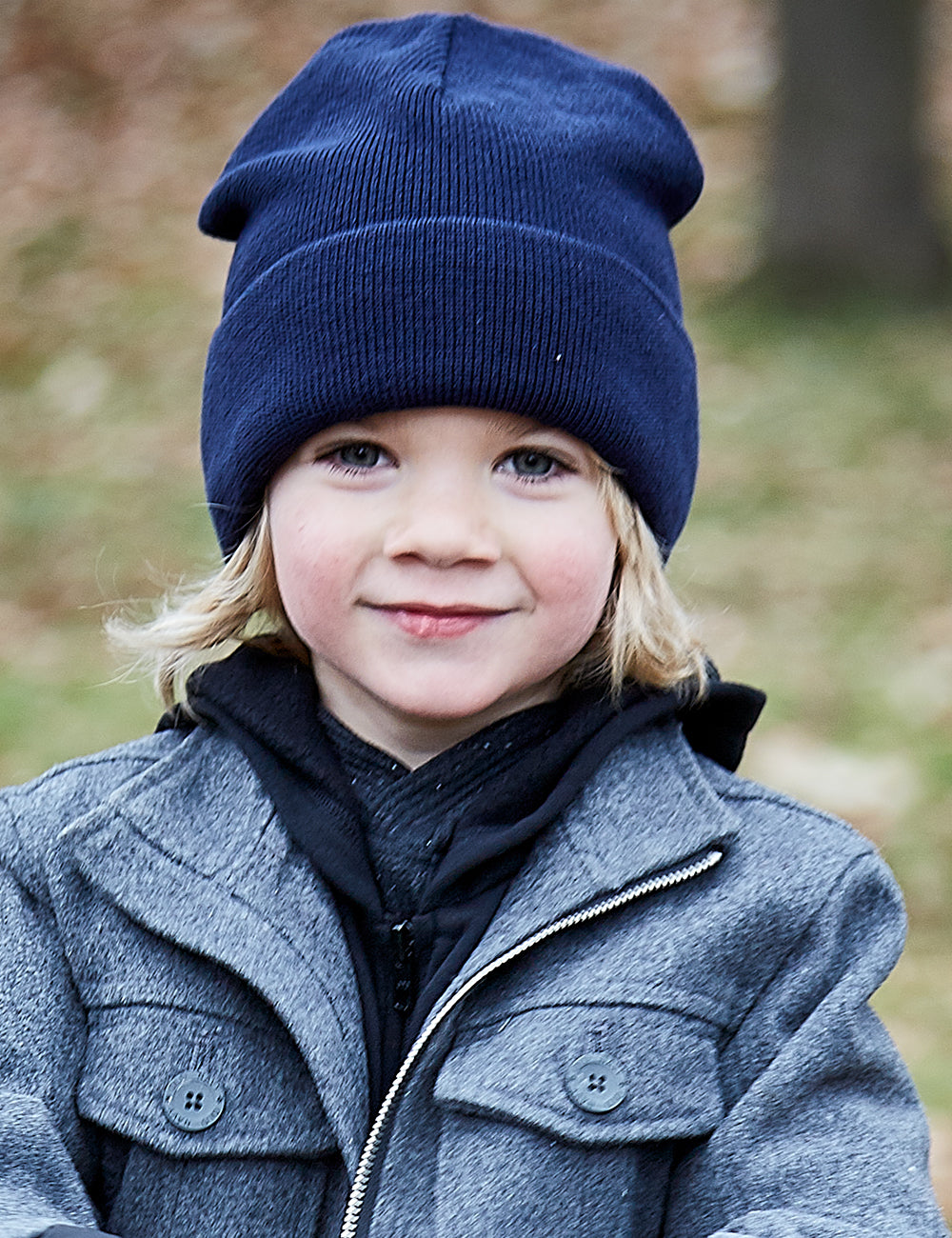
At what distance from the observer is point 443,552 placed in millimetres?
1934

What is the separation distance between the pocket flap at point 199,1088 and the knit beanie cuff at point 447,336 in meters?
0.67

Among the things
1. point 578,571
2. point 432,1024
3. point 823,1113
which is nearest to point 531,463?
point 578,571

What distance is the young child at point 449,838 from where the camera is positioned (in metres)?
1.89

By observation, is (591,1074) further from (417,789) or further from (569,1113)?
(417,789)

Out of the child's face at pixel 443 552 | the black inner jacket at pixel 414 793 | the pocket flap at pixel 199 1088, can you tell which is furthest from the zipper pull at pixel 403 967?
the child's face at pixel 443 552

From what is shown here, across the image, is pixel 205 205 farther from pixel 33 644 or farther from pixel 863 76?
pixel 863 76

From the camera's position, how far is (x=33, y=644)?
17.6ft

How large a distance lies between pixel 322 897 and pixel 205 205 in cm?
92

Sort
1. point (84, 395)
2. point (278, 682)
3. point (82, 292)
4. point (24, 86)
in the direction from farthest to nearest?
1. point (24, 86)
2. point (82, 292)
3. point (84, 395)
4. point (278, 682)

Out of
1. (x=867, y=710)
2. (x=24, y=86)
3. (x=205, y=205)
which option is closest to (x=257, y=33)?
(x=24, y=86)

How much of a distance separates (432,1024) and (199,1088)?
27 cm

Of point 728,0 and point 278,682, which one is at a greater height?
point 728,0

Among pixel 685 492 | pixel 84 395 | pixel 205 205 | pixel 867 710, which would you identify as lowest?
pixel 867 710

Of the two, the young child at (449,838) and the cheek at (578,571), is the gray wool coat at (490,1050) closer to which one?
the young child at (449,838)
